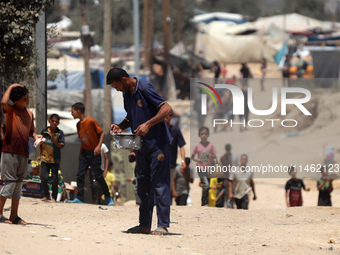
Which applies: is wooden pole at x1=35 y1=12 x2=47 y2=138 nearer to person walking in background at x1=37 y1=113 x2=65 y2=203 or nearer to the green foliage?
the green foliage

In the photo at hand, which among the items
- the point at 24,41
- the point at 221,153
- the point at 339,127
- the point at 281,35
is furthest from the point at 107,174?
the point at 281,35

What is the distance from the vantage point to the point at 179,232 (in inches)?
320

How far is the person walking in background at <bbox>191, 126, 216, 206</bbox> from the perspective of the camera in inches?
481

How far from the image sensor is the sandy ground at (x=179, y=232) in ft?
21.2

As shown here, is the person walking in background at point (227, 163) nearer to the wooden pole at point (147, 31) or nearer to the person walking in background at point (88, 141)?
the person walking in background at point (88, 141)

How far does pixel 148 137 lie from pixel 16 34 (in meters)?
4.25

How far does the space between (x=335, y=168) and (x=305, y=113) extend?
4.60ft

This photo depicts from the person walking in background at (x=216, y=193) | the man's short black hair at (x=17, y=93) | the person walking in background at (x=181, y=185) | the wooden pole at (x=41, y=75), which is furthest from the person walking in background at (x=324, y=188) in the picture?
the man's short black hair at (x=17, y=93)

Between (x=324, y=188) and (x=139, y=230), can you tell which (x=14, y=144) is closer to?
(x=139, y=230)

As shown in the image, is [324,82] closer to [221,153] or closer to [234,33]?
[221,153]

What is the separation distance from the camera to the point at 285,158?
46.7ft

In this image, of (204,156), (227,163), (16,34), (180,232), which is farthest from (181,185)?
(180,232)

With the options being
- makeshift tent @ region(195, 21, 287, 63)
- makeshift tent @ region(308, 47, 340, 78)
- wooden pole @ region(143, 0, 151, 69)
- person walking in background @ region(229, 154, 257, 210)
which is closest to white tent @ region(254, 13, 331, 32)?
makeshift tent @ region(195, 21, 287, 63)

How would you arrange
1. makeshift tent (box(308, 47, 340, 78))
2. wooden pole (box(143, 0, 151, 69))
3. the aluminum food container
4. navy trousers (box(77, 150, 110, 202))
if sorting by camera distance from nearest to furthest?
the aluminum food container → navy trousers (box(77, 150, 110, 202)) → makeshift tent (box(308, 47, 340, 78)) → wooden pole (box(143, 0, 151, 69))
